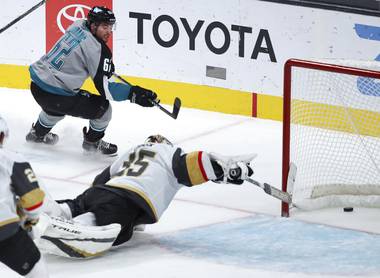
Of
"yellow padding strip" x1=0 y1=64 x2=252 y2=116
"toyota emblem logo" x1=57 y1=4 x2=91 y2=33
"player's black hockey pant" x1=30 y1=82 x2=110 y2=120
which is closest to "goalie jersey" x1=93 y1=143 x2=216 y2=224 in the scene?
"player's black hockey pant" x1=30 y1=82 x2=110 y2=120

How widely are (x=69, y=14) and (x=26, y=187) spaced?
3936 millimetres

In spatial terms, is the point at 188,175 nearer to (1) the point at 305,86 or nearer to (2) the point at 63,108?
(1) the point at 305,86

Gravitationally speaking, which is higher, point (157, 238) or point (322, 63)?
point (322, 63)

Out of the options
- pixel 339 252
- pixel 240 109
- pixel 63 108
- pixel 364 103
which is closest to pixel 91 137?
pixel 63 108

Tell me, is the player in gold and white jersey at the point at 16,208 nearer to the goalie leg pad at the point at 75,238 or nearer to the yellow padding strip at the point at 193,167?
the goalie leg pad at the point at 75,238

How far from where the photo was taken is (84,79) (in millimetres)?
7000

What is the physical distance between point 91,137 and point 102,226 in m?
1.96

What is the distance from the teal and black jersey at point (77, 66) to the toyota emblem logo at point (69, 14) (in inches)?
42.1

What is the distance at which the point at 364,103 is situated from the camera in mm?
6414

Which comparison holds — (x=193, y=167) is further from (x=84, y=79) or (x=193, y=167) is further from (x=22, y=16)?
(x=22, y=16)

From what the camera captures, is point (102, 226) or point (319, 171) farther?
point (319, 171)

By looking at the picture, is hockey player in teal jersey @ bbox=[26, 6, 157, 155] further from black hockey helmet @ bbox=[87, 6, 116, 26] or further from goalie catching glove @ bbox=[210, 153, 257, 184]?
goalie catching glove @ bbox=[210, 153, 257, 184]

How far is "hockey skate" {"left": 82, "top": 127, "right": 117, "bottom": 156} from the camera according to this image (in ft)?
23.1

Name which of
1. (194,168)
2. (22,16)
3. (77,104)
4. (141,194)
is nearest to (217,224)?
(194,168)
